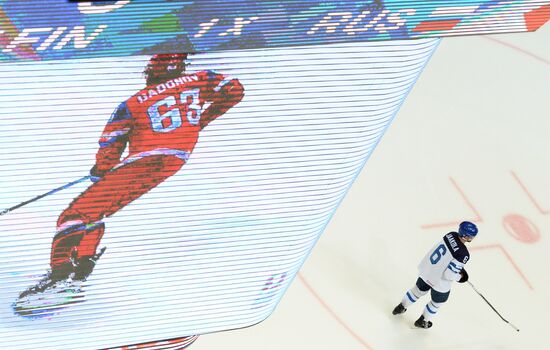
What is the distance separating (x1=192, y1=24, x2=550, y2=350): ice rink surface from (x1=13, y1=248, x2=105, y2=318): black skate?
1.31 m

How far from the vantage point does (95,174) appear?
227 centimetres

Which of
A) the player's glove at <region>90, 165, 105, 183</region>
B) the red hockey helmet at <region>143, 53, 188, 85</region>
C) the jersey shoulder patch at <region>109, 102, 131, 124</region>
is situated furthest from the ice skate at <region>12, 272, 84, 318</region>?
the red hockey helmet at <region>143, 53, 188, 85</region>

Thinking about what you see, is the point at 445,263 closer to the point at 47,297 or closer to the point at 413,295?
the point at 413,295

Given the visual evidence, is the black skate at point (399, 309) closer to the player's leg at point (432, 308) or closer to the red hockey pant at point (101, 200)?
the player's leg at point (432, 308)

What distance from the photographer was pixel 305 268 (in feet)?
14.5

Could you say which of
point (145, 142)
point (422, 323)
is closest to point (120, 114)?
point (145, 142)

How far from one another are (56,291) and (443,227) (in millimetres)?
2942

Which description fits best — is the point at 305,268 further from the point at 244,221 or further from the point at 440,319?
the point at 244,221

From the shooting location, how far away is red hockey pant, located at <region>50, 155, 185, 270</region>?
230cm

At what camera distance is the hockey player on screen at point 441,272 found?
12.8 ft

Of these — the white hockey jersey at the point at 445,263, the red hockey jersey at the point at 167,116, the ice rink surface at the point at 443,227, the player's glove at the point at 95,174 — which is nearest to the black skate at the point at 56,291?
the player's glove at the point at 95,174

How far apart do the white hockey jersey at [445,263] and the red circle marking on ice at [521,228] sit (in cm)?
115

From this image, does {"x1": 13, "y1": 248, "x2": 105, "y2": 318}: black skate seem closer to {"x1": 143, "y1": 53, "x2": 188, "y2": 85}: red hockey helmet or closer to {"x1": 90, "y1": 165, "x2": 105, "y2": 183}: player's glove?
{"x1": 90, "y1": 165, "x2": 105, "y2": 183}: player's glove

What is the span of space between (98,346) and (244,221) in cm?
84
